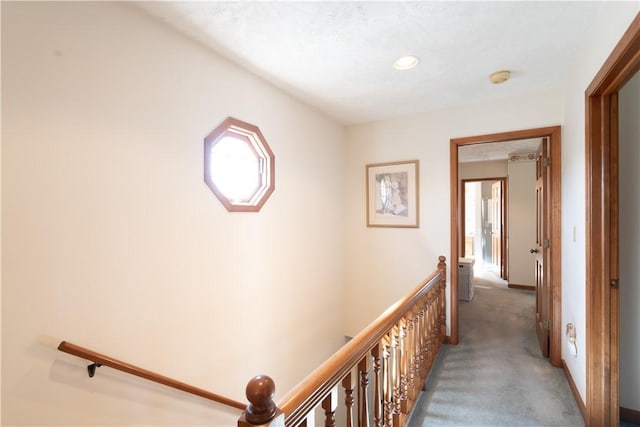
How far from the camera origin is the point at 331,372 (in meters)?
0.99

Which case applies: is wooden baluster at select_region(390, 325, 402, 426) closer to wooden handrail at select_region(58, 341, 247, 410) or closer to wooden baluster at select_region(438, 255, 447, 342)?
wooden handrail at select_region(58, 341, 247, 410)

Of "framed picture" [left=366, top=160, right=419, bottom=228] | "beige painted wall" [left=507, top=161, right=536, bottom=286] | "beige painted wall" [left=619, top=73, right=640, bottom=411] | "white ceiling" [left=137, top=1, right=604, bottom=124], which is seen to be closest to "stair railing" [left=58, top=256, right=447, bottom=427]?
"framed picture" [left=366, top=160, right=419, bottom=228]

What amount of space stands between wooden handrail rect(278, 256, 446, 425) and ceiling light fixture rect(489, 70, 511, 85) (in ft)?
6.33

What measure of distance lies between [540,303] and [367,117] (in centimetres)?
259

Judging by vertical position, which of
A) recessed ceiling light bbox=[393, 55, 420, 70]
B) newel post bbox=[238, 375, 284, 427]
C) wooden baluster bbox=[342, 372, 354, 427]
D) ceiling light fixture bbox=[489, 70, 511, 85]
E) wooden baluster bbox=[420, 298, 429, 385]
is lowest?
wooden baluster bbox=[420, 298, 429, 385]

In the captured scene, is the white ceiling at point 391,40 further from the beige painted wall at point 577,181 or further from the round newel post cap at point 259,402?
the round newel post cap at point 259,402

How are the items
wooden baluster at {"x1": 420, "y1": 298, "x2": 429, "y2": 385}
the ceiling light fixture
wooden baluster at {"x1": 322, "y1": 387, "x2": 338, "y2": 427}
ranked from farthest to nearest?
the ceiling light fixture
wooden baluster at {"x1": 420, "y1": 298, "x2": 429, "y2": 385}
wooden baluster at {"x1": 322, "y1": 387, "x2": 338, "y2": 427}

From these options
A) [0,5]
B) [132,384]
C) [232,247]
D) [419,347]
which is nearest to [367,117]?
[232,247]

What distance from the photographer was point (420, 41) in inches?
72.0

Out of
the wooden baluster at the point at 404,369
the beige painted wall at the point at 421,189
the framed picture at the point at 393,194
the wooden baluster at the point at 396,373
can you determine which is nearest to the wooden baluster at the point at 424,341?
the wooden baluster at the point at 404,369

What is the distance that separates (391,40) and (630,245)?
Answer: 1896mm

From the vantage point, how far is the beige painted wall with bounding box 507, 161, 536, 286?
4863 mm

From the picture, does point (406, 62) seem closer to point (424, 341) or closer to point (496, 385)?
point (424, 341)

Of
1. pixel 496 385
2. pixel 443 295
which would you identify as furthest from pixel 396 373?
pixel 443 295
